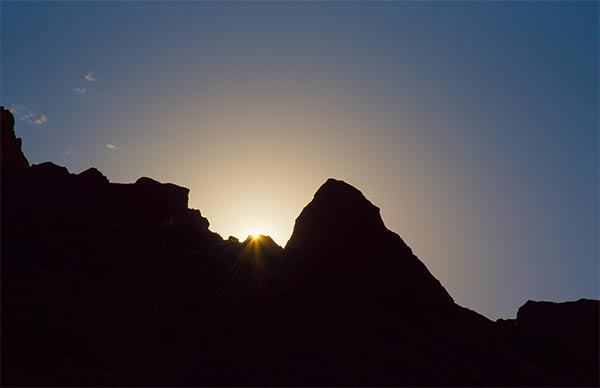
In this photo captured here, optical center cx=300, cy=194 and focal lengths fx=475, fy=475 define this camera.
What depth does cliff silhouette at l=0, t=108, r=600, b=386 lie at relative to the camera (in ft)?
65.9

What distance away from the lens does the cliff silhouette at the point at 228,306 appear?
2009 centimetres

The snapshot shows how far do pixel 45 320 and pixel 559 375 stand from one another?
2538cm

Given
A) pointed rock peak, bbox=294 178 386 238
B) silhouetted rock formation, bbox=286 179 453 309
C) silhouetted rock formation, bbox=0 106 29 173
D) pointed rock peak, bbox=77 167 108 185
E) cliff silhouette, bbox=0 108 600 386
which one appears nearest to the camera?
cliff silhouette, bbox=0 108 600 386

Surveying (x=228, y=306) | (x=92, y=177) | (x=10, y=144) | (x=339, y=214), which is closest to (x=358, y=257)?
(x=339, y=214)

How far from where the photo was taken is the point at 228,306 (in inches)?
1029

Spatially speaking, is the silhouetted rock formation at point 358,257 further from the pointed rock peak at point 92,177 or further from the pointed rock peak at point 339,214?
the pointed rock peak at point 92,177

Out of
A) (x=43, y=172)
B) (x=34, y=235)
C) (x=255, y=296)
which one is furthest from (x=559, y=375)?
(x=43, y=172)

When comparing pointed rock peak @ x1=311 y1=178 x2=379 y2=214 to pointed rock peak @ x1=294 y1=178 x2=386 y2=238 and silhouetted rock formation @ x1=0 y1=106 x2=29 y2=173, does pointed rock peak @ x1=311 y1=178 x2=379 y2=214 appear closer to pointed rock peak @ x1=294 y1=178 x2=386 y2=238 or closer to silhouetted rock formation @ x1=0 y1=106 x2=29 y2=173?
pointed rock peak @ x1=294 y1=178 x2=386 y2=238

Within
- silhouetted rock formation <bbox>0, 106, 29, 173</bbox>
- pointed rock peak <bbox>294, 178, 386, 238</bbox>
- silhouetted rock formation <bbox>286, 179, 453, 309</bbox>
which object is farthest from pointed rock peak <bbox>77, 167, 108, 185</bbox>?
pointed rock peak <bbox>294, 178, 386, 238</bbox>

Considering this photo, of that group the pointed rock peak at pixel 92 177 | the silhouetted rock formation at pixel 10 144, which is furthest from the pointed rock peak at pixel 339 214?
the silhouetted rock formation at pixel 10 144

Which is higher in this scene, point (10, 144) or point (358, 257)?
point (10, 144)

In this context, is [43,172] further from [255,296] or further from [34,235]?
[255,296]

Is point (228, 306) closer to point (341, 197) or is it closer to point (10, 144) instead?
point (341, 197)

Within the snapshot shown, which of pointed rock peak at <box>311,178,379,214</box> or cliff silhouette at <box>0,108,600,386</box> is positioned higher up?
pointed rock peak at <box>311,178,379,214</box>
